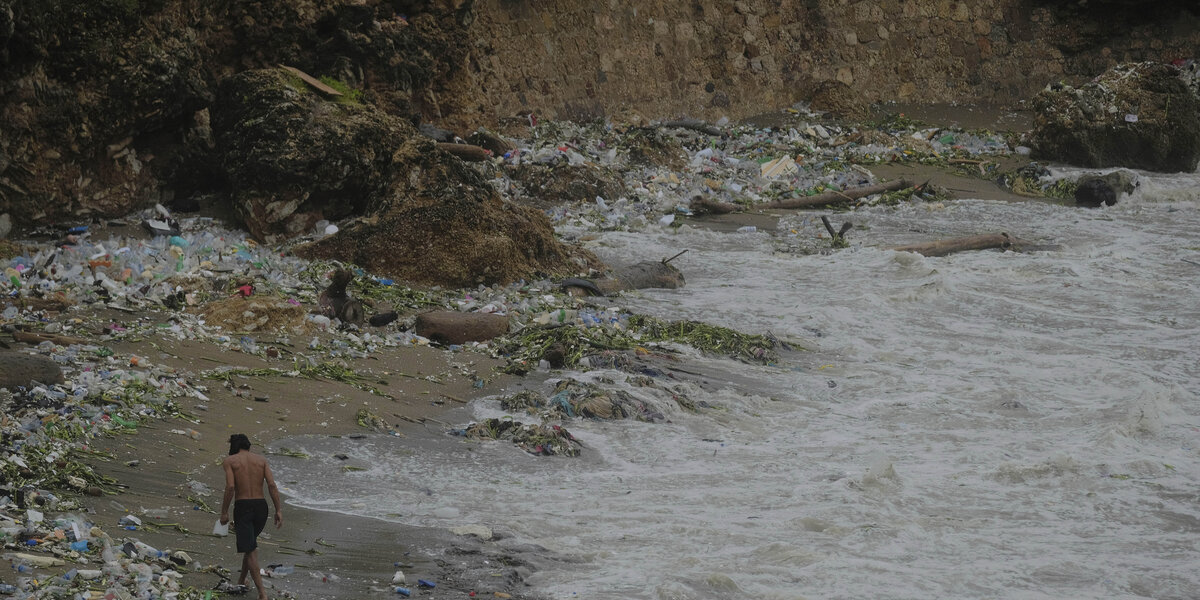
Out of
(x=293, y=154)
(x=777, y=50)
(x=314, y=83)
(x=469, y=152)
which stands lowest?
(x=469, y=152)

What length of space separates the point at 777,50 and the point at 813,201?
175 inches

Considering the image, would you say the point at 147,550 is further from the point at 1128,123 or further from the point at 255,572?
the point at 1128,123

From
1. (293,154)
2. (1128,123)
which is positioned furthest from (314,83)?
(1128,123)

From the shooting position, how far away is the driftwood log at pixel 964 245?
1111cm

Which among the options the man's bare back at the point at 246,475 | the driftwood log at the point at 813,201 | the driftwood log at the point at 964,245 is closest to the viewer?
the man's bare back at the point at 246,475

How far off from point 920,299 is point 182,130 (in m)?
6.22

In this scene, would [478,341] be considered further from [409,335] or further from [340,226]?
[340,226]

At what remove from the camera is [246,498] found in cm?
393

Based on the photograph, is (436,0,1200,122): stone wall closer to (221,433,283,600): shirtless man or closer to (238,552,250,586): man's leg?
(221,433,283,600): shirtless man

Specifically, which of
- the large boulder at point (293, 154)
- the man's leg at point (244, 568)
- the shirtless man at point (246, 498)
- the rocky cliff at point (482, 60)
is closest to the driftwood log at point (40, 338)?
the shirtless man at point (246, 498)

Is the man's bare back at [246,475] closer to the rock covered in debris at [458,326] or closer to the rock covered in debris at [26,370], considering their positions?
the rock covered in debris at [26,370]

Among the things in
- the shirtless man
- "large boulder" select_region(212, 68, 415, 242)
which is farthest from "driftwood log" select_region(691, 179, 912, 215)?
the shirtless man

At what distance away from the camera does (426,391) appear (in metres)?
6.68

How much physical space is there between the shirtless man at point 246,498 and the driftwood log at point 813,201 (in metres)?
8.60
